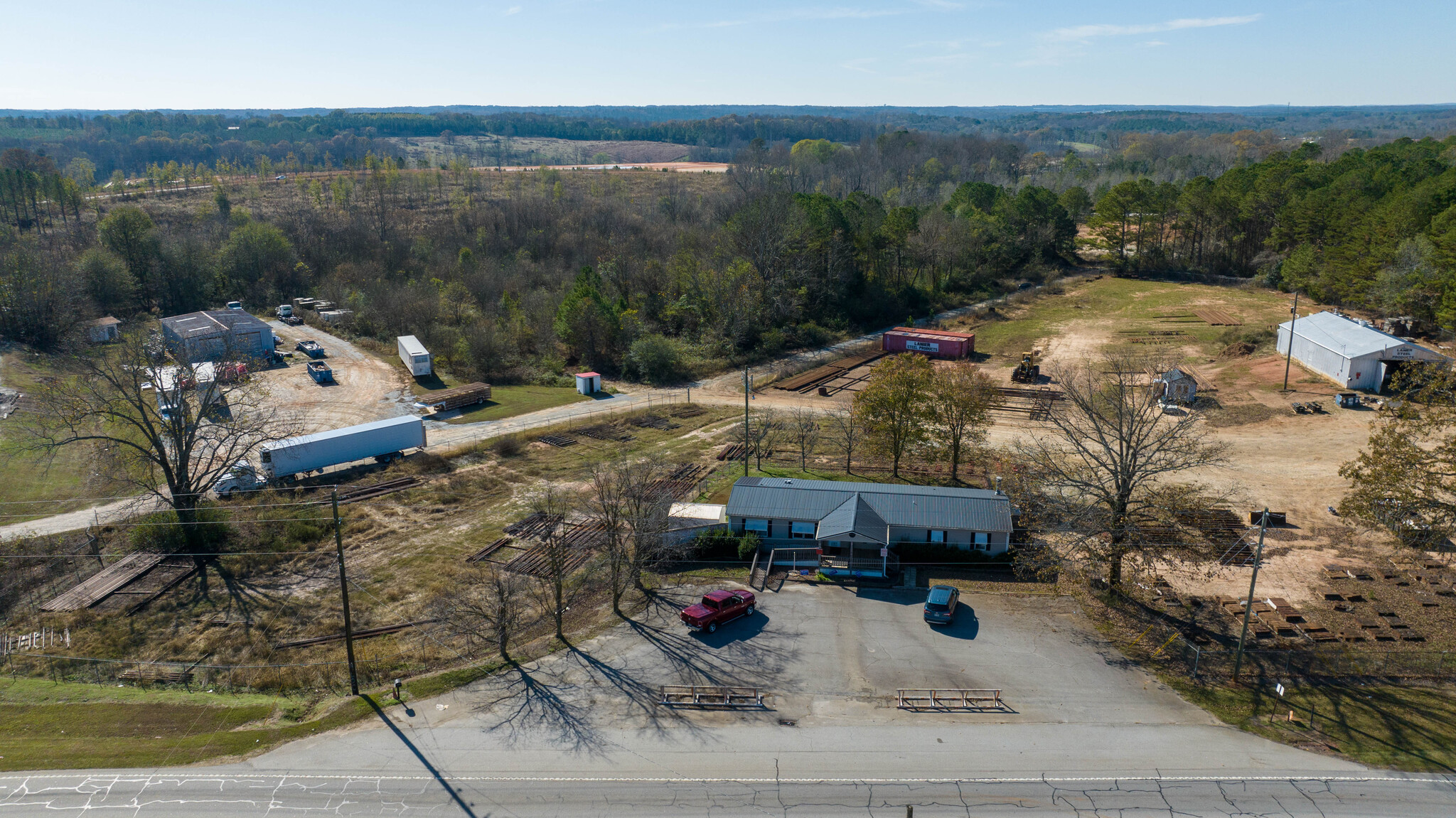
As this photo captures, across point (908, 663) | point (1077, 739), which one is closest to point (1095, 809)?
point (1077, 739)

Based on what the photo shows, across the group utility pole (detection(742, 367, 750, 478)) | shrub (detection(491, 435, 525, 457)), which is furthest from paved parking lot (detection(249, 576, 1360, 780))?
shrub (detection(491, 435, 525, 457))

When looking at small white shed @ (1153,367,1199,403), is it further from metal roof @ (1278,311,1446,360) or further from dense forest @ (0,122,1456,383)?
dense forest @ (0,122,1456,383)

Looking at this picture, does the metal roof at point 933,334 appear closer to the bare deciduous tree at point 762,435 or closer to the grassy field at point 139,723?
the bare deciduous tree at point 762,435

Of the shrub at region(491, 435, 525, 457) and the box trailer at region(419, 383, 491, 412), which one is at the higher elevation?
the box trailer at region(419, 383, 491, 412)

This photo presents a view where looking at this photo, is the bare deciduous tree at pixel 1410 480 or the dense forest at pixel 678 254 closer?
the bare deciduous tree at pixel 1410 480

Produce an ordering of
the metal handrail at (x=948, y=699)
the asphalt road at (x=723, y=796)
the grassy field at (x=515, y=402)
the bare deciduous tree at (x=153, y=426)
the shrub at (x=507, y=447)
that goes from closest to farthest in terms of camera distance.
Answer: the asphalt road at (x=723, y=796), the metal handrail at (x=948, y=699), the bare deciduous tree at (x=153, y=426), the shrub at (x=507, y=447), the grassy field at (x=515, y=402)

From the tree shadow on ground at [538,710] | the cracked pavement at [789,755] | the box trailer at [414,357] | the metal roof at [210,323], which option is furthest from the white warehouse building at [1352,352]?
the metal roof at [210,323]

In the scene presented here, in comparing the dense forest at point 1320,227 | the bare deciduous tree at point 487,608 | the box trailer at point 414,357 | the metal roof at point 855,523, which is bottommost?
the bare deciduous tree at point 487,608

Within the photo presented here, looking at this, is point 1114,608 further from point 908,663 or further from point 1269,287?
point 1269,287
